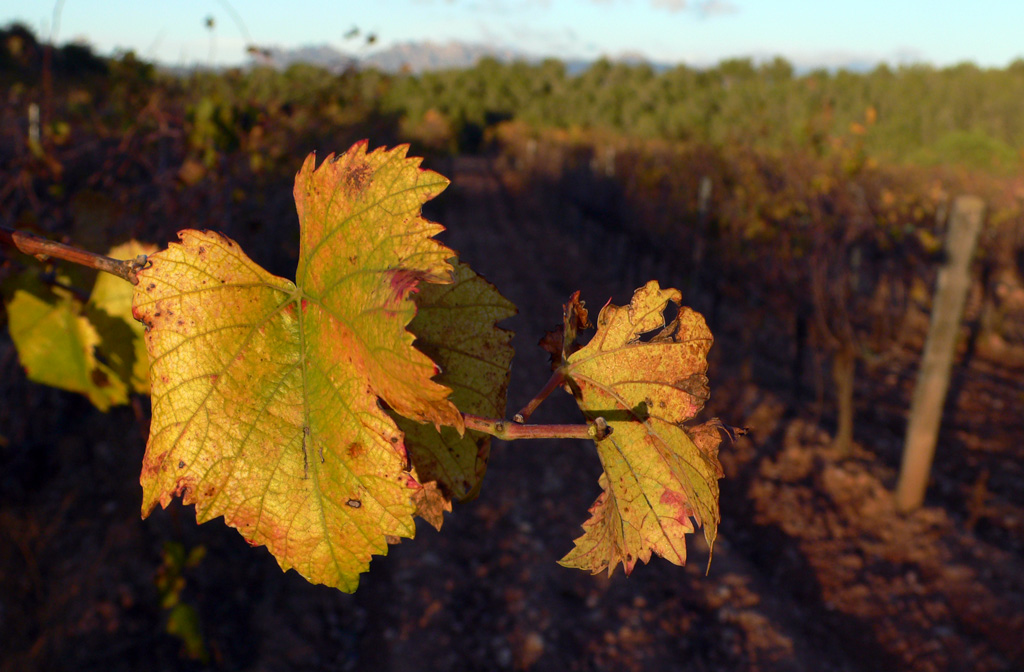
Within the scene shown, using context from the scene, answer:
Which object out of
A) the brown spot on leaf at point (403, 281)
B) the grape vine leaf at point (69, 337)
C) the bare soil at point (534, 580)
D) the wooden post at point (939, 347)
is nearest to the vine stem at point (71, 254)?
the brown spot on leaf at point (403, 281)

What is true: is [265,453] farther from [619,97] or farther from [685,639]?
[619,97]

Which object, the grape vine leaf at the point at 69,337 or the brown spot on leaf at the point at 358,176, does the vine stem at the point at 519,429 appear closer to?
the brown spot on leaf at the point at 358,176

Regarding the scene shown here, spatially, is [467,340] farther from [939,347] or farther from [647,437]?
[939,347]

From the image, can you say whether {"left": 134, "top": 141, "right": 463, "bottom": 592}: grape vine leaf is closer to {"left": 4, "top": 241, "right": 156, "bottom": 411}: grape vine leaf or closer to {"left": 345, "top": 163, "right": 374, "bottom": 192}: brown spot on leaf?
{"left": 345, "top": 163, "right": 374, "bottom": 192}: brown spot on leaf

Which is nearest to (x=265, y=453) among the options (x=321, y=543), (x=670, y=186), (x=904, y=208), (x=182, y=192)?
(x=321, y=543)

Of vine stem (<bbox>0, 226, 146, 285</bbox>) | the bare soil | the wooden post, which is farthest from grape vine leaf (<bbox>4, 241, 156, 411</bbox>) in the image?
the wooden post

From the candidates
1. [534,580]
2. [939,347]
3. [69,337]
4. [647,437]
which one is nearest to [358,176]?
[647,437]

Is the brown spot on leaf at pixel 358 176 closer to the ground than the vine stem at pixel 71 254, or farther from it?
farther from it
